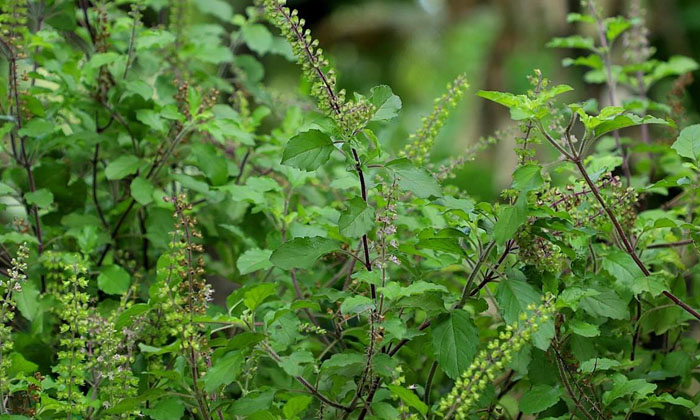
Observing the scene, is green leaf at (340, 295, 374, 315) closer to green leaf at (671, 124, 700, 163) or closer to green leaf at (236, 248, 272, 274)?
green leaf at (236, 248, 272, 274)

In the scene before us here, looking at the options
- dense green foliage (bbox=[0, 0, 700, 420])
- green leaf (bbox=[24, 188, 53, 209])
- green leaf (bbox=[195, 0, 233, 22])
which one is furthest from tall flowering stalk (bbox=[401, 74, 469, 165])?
green leaf (bbox=[195, 0, 233, 22])

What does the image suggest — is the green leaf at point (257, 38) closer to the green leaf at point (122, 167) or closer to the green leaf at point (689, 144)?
the green leaf at point (122, 167)

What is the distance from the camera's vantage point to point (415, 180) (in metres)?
1.13

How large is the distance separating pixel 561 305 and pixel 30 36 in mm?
1204

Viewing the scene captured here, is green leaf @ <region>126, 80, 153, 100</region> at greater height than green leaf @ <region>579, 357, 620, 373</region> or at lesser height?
greater

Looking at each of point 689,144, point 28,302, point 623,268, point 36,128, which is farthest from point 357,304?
point 36,128

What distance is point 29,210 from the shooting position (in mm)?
1688

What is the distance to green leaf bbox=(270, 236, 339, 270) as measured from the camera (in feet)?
3.79

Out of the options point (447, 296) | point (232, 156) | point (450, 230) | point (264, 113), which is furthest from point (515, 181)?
point (232, 156)

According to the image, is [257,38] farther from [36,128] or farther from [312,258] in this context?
[312,258]

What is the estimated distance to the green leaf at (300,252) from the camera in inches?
45.4

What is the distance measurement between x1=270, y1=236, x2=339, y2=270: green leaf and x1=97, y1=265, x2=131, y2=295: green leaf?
474 mm

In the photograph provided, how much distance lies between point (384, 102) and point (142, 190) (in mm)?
615

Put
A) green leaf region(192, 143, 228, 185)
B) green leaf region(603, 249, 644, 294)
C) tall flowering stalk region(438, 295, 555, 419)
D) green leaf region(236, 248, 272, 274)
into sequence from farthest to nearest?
green leaf region(192, 143, 228, 185), green leaf region(236, 248, 272, 274), green leaf region(603, 249, 644, 294), tall flowering stalk region(438, 295, 555, 419)
